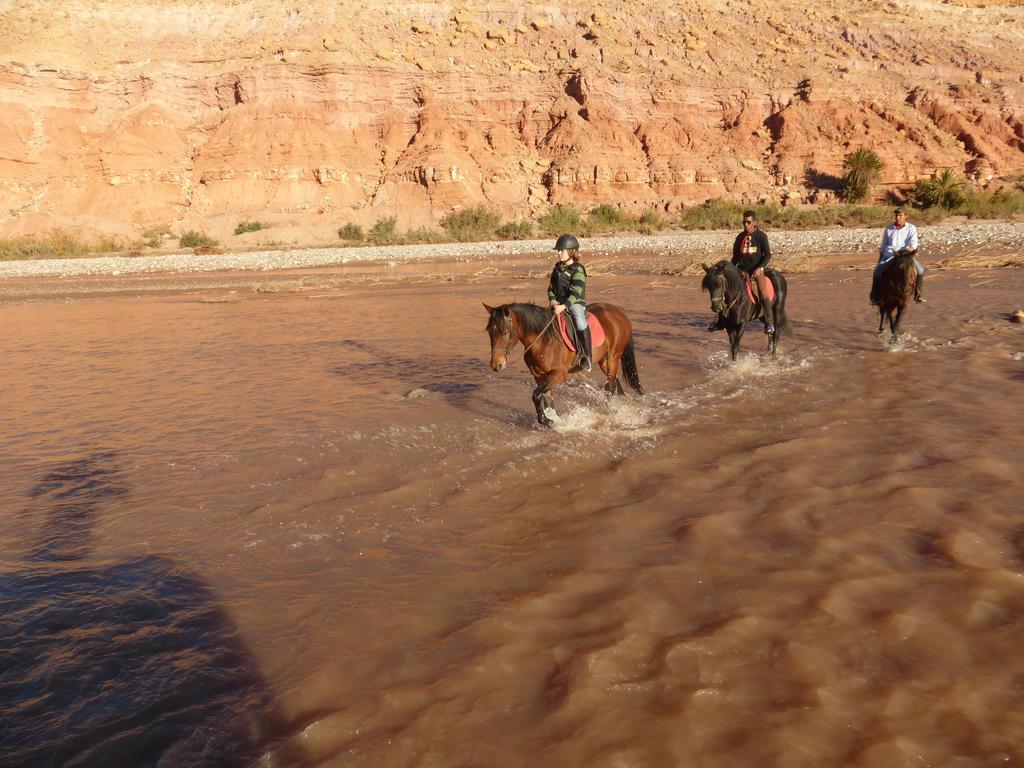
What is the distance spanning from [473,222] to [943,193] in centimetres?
3432

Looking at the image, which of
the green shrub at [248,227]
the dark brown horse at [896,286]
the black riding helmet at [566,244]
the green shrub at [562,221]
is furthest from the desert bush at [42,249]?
the dark brown horse at [896,286]

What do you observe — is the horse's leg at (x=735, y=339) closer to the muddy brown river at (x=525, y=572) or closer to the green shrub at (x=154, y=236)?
the muddy brown river at (x=525, y=572)

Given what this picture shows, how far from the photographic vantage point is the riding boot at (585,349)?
812 cm

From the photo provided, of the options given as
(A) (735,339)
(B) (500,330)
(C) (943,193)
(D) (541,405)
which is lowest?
(D) (541,405)

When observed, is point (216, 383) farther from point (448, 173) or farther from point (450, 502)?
point (448, 173)

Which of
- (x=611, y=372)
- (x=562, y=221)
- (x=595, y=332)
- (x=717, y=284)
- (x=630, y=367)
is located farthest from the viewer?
(x=562, y=221)

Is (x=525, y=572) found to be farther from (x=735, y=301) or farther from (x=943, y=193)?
(x=943, y=193)

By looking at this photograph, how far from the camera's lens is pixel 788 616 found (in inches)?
149

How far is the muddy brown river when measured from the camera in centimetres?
310

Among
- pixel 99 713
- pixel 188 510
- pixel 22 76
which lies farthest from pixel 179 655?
pixel 22 76

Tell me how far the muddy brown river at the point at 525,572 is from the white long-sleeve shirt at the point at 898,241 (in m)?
2.37

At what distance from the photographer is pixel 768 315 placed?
10719 millimetres

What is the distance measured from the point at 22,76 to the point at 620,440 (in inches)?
2850

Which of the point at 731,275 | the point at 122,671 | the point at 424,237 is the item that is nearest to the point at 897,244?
the point at 731,275
